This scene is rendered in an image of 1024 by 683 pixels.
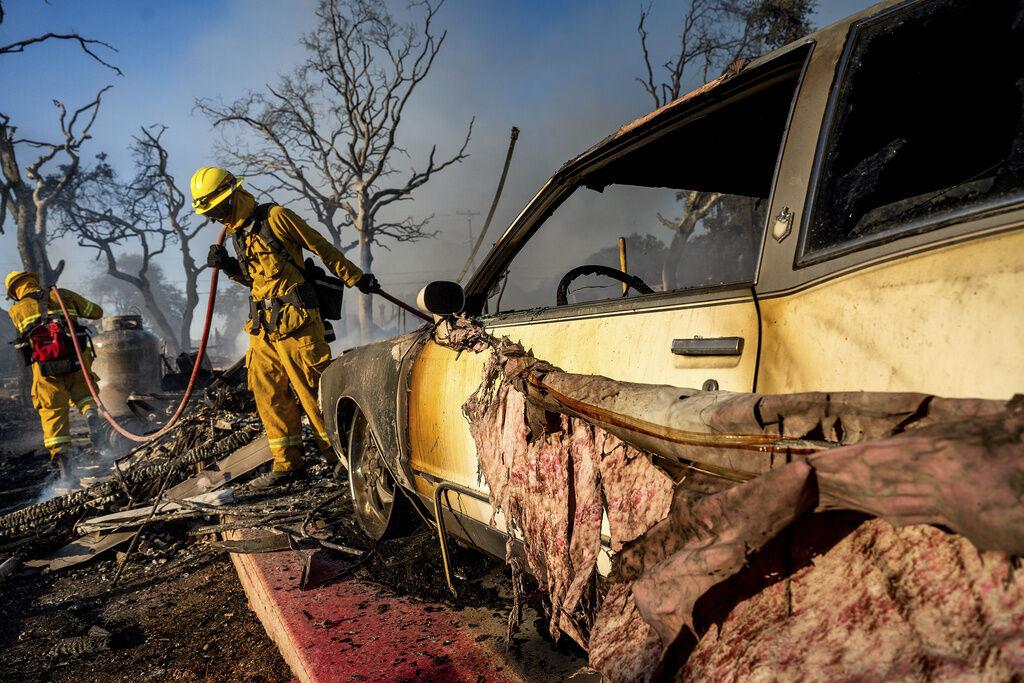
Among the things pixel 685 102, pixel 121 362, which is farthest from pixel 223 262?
pixel 121 362

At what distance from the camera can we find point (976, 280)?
0.88m

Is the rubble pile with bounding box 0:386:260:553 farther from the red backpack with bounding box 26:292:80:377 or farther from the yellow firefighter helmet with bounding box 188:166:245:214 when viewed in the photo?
the yellow firefighter helmet with bounding box 188:166:245:214

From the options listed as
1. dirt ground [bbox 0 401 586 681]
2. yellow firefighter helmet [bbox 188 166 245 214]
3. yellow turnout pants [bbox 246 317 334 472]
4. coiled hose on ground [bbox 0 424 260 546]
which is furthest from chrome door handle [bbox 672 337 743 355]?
coiled hose on ground [bbox 0 424 260 546]

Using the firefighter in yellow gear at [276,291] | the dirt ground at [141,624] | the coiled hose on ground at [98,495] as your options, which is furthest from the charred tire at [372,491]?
the coiled hose on ground at [98,495]

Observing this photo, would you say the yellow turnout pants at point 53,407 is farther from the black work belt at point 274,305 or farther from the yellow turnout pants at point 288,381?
the black work belt at point 274,305

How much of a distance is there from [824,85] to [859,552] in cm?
95

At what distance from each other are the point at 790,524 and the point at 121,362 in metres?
13.5

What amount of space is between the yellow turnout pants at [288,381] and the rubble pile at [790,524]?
327 centimetres

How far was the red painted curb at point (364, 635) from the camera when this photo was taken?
1969 millimetres

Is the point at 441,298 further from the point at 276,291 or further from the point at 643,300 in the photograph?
the point at 276,291

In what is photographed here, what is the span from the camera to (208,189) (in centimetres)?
419

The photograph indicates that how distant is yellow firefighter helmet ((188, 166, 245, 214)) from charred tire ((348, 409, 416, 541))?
7.18ft

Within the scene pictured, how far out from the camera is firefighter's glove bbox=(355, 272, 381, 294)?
14.4ft

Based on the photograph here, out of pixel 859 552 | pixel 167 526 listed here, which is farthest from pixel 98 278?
pixel 859 552
